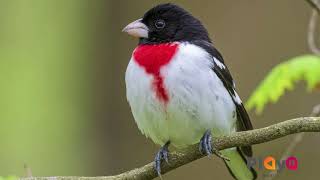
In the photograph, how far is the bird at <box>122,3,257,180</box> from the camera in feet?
14.4

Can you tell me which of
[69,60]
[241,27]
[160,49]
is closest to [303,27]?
[241,27]

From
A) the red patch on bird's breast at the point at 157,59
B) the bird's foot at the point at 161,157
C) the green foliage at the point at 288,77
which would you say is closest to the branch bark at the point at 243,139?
the bird's foot at the point at 161,157

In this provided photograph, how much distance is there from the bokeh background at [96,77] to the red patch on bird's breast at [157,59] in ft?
3.11

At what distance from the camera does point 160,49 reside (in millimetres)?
4629

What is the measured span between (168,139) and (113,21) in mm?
3237

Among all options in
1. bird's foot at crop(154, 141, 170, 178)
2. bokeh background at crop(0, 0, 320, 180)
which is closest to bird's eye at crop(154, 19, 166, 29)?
bird's foot at crop(154, 141, 170, 178)

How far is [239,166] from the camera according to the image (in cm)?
507

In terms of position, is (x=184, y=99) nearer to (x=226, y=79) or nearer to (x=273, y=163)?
(x=226, y=79)

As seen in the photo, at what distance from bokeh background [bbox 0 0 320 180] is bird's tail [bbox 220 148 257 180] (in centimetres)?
106

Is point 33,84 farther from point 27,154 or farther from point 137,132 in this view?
point 137,132

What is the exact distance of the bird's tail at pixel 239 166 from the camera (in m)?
5.04

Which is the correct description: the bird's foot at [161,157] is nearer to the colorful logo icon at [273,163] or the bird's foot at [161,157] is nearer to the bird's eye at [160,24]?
the colorful logo icon at [273,163]

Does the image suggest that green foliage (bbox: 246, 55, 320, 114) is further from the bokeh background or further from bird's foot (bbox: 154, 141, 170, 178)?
the bokeh background

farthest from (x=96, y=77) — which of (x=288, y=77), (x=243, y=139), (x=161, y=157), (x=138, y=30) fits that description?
(x=243, y=139)
